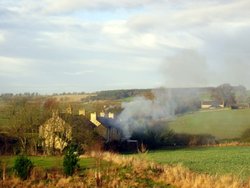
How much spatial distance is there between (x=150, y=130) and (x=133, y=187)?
3866 centimetres

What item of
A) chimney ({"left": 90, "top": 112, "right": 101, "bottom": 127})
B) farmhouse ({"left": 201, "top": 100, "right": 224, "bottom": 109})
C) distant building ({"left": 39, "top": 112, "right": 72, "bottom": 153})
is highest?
farmhouse ({"left": 201, "top": 100, "right": 224, "bottom": 109})

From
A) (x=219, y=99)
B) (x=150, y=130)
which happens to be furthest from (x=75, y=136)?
(x=219, y=99)

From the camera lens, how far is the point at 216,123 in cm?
7394

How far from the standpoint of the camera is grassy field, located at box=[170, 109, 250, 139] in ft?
222

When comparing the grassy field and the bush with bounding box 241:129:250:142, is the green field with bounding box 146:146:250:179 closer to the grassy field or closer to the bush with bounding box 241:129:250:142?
the bush with bounding box 241:129:250:142

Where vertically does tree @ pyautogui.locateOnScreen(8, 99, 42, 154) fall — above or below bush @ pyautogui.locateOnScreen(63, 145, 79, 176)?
above

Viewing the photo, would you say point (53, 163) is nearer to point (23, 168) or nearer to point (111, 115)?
point (23, 168)

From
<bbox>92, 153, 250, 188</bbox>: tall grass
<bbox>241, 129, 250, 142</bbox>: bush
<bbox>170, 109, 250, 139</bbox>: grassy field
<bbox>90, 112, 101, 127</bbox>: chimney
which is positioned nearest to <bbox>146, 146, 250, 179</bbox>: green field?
<bbox>92, 153, 250, 188</bbox>: tall grass

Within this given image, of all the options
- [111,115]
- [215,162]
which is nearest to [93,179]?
[215,162]

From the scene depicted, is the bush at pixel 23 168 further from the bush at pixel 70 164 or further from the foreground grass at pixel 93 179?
the bush at pixel 70 164

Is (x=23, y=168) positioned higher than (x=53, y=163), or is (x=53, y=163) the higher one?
(x=23, y=168)

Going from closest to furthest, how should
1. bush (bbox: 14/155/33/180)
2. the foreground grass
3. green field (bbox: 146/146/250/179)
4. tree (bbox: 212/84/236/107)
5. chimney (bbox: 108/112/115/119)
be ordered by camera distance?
the foreground grass, bush (bbox: 14/155/33/180), green field (bbox: 146/146/250/179), chimney (bbox: 108/112/115/119), tree (bbox: 212/84/236/107)

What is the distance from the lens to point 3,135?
45562 millimetres

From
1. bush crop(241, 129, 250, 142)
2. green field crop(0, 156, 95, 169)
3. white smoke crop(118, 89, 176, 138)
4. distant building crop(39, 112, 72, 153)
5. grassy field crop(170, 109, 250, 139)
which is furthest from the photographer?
grassy field crop(170, 109, 250, 139)
